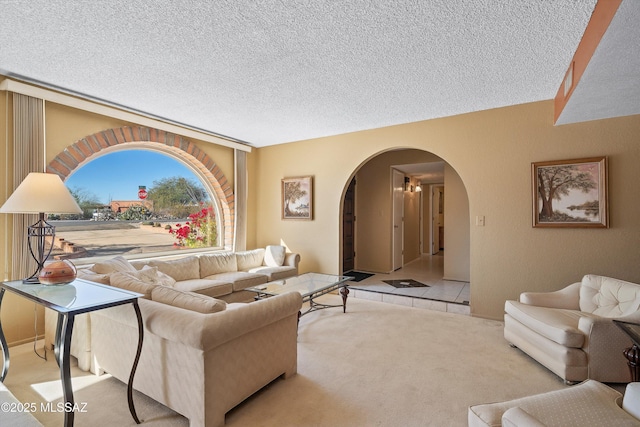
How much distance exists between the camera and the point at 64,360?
4.94 feet

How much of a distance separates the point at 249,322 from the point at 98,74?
2749 millimetres

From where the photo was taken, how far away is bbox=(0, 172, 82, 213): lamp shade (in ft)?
7.25

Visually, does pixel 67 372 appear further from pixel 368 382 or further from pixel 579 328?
pixel 579 328

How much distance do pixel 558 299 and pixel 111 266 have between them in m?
4.47

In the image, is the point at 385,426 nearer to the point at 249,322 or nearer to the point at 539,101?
the point at 249,322

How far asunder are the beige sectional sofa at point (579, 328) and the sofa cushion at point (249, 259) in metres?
3.53

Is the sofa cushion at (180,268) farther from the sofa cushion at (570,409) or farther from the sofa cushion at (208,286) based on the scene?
the sofa cushion at (570,409)

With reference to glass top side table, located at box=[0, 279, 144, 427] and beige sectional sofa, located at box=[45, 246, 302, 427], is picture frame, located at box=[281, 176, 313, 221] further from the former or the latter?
glass top side table, located at box=[0, 279, 144, 427]

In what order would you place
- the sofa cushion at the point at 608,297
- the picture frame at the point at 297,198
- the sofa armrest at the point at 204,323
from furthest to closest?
the picture frame at the point at 297,198 → the sofa cushion at the point at 608,297 → the sofa armrest at the point at 204,323

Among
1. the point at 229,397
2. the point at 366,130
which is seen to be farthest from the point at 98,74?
the point at 366,130

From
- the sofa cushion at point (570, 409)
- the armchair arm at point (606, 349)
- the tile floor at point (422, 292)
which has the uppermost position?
the sofa cushion at point (570, 409)

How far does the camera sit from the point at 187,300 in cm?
193

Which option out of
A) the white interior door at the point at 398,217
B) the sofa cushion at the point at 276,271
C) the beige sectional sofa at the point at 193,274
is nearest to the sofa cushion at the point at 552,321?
the sofa cushion at the point at 276,271

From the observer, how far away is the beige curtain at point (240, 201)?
17.3ft
